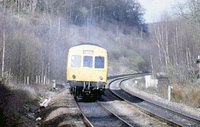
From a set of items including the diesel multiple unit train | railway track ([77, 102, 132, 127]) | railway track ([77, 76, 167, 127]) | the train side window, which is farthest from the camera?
the train side window

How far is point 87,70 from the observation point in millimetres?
12508

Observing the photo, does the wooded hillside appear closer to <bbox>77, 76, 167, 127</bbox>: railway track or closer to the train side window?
the train side window

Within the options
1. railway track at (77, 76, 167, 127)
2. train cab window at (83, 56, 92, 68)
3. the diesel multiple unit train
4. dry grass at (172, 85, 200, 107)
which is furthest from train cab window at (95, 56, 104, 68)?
dry grass at (172, 85, 200, 107)

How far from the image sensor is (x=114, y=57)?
157 ft

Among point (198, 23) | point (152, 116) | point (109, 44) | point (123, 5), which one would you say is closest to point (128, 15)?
point (123, 5)

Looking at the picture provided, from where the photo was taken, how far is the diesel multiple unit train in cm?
1241

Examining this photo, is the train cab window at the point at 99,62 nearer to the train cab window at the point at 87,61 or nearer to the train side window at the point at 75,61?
the train cab window at the point at 87,61

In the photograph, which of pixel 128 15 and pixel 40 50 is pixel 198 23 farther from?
pixel 128 15

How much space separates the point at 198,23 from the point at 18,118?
14477 millimetres

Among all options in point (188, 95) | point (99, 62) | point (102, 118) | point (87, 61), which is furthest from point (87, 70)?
point (188, 95)

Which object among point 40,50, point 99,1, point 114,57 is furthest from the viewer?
point 99,1

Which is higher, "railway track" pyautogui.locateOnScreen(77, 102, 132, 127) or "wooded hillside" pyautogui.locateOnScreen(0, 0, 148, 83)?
"wooded hillside" pyautogui.locateOnScreen(0, 0, 148, 83)

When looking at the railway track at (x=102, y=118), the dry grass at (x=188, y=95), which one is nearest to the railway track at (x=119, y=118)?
the railway track at (x=102, y=118)

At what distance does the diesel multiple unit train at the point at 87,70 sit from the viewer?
12.4m
